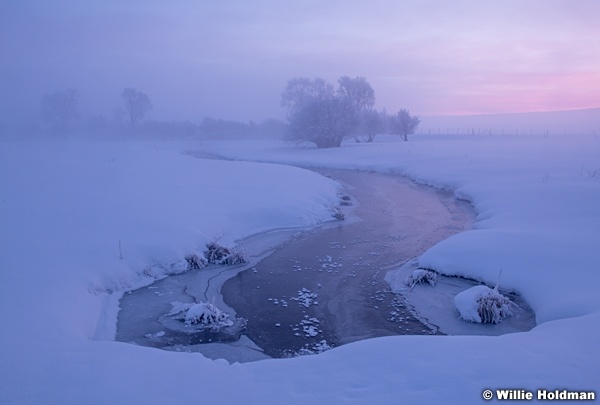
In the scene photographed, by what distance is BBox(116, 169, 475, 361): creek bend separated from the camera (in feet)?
24.0

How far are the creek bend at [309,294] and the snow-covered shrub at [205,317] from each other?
0.44 meters

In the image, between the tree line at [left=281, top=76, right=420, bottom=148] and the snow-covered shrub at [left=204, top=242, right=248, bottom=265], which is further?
the tree line at [left=281, top=76, right=420, bottom=148]

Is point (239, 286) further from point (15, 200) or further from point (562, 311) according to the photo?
point (15, 200)

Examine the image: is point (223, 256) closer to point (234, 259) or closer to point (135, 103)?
point (234, 259)

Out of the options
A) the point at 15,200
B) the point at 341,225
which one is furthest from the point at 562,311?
the point at 15,200

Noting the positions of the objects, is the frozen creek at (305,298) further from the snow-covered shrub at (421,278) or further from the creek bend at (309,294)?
the snow-covered shrub at (421,278)

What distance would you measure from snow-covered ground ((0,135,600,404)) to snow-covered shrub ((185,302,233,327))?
1392 mm

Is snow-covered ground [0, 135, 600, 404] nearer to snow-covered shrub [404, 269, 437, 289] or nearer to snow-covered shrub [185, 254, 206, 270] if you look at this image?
snow-covered shrub [185, 254, 206, 270]

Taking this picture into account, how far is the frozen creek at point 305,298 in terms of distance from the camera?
732 centimetres

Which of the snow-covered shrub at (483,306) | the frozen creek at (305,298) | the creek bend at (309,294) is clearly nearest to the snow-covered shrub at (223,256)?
the frozen creek at (305,298)

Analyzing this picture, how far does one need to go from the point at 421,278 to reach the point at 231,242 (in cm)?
600

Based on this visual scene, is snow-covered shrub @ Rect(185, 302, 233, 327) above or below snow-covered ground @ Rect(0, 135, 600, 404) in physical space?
below

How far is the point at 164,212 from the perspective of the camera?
1357 centimetres

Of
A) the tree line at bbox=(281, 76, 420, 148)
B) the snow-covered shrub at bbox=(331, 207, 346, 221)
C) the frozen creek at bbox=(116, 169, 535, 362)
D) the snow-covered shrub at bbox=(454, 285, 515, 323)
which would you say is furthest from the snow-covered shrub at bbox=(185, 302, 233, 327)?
the tree line at bbox=(281, 76, 420, 148)
